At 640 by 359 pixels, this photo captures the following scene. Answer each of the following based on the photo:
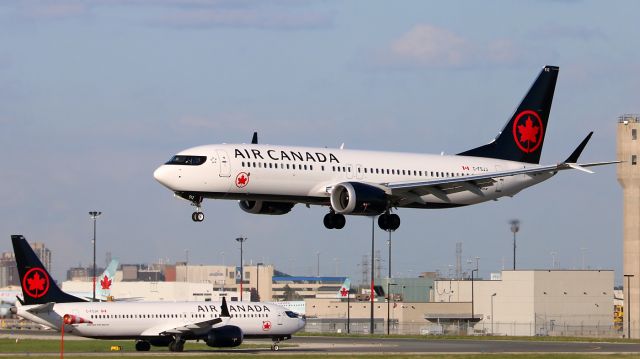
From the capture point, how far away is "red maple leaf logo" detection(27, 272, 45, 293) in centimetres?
10131

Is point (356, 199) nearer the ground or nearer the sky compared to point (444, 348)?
nearer the sky

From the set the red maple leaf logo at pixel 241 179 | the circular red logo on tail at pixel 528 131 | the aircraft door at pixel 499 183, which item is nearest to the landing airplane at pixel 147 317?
the aircraft door at pixel 499 183

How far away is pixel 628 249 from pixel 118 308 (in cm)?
10181

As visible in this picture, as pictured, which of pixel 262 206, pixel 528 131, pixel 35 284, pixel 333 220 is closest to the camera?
pixel 262 206

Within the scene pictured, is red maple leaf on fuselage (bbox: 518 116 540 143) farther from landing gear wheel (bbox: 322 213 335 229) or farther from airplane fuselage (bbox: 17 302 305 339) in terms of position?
airplane fuselage (bbox: 17 302 305 339)

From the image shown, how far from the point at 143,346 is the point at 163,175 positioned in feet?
88.1

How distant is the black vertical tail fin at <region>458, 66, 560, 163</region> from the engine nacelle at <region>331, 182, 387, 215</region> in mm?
13254

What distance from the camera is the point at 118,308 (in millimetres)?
98938

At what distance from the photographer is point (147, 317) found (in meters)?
99.1

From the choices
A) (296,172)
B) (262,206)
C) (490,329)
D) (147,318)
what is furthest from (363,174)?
(490,329)

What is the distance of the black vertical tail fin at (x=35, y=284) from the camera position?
10112 centimetres

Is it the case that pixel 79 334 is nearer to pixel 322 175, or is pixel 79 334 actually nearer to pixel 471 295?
pixel 322 175

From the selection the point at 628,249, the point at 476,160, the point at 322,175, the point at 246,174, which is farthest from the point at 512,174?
the point at 628,249

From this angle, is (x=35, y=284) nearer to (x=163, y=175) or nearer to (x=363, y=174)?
(x=163, y=175)
